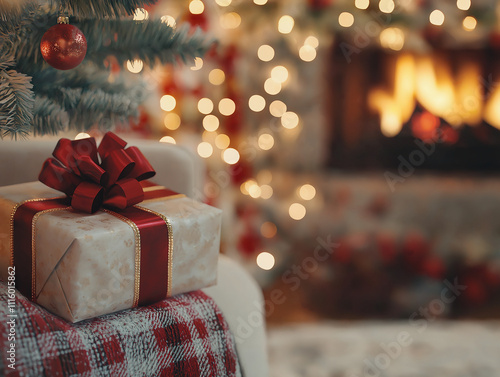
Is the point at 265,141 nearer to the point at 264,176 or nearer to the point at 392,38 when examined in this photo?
the point at 264,176

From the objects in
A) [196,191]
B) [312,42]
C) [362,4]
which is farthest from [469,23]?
[196,191]

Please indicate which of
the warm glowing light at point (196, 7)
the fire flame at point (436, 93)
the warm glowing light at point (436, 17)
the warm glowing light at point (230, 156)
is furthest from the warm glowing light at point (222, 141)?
the warm glowing light at point (436, 17)

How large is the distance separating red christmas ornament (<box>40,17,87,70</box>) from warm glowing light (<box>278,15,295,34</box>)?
1.24 metres

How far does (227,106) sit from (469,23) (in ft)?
3.12

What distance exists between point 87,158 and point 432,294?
1653 millimetres

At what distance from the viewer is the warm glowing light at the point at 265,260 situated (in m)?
1.93

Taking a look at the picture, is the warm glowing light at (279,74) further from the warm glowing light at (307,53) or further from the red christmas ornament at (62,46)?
the red christmas ornament at (62,46)

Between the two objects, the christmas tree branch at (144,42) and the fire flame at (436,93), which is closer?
the christmas tree branch at (144,42)

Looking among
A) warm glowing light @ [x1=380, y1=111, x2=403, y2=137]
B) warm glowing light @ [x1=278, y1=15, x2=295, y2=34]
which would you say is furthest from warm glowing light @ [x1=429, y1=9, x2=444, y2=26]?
warm glowing light @ [x1=278, y1=15, x2=295, y2=34]

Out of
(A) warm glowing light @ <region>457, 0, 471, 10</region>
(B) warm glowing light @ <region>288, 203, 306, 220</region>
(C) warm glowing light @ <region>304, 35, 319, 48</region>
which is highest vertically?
(A) warm glowing light @ <region>457, 0, 471, 10</region>

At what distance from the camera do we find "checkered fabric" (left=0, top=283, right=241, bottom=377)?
50 cm

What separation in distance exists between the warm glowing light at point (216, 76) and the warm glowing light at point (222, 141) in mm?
204

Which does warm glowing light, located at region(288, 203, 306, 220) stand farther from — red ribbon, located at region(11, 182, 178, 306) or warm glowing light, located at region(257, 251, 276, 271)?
red ribbon, located at region(11, 182, 178, 306)

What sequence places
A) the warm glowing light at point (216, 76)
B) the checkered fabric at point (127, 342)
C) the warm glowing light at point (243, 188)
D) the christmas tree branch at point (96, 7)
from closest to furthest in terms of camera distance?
the checkered fabric at point (127, 342) < the christmas tree branch at point (96, 7) < the warm glowing light at point (216, 76) < the warm glowing light at point (243, 188)
